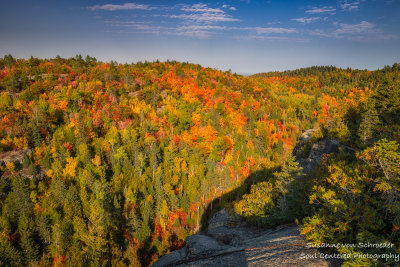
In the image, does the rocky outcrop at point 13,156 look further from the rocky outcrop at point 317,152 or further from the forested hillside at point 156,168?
the rocky outcrop at point 317,152

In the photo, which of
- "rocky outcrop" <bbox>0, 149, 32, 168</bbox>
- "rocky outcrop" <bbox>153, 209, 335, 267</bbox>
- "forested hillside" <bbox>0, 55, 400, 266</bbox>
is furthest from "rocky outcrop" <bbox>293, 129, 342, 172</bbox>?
"rocky outcrop" <bbox>0, 149, 32, 168</bbox>

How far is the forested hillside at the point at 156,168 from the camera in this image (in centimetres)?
1259

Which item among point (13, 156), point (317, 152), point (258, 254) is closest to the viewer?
point (258, 254)

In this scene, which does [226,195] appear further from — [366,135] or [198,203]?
[366,135]

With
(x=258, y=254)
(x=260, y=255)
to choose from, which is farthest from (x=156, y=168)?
(x=260, y=255)

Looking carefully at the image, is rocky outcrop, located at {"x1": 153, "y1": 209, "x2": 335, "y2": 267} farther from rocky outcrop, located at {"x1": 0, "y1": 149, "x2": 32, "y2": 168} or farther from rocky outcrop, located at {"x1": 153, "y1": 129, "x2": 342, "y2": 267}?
rocky outcrop, located at {"x1": 0, "y1": 149, "x2": 32, "y2": 168}

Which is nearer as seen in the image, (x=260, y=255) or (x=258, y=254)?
(x=260, y=255)

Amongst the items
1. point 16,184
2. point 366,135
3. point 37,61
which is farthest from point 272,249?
point 37,61

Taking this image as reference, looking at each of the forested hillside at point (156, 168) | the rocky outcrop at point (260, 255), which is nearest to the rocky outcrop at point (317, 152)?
the forested hillside at point (156, 168)

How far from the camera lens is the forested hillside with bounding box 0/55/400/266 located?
12594 millimetres

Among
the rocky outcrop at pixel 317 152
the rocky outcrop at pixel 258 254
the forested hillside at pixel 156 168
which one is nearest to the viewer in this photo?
the forested hillside at pixel 156 168

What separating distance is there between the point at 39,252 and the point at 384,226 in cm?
6181

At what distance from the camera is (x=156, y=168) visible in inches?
2628

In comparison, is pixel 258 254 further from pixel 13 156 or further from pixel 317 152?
pixel 13 156
